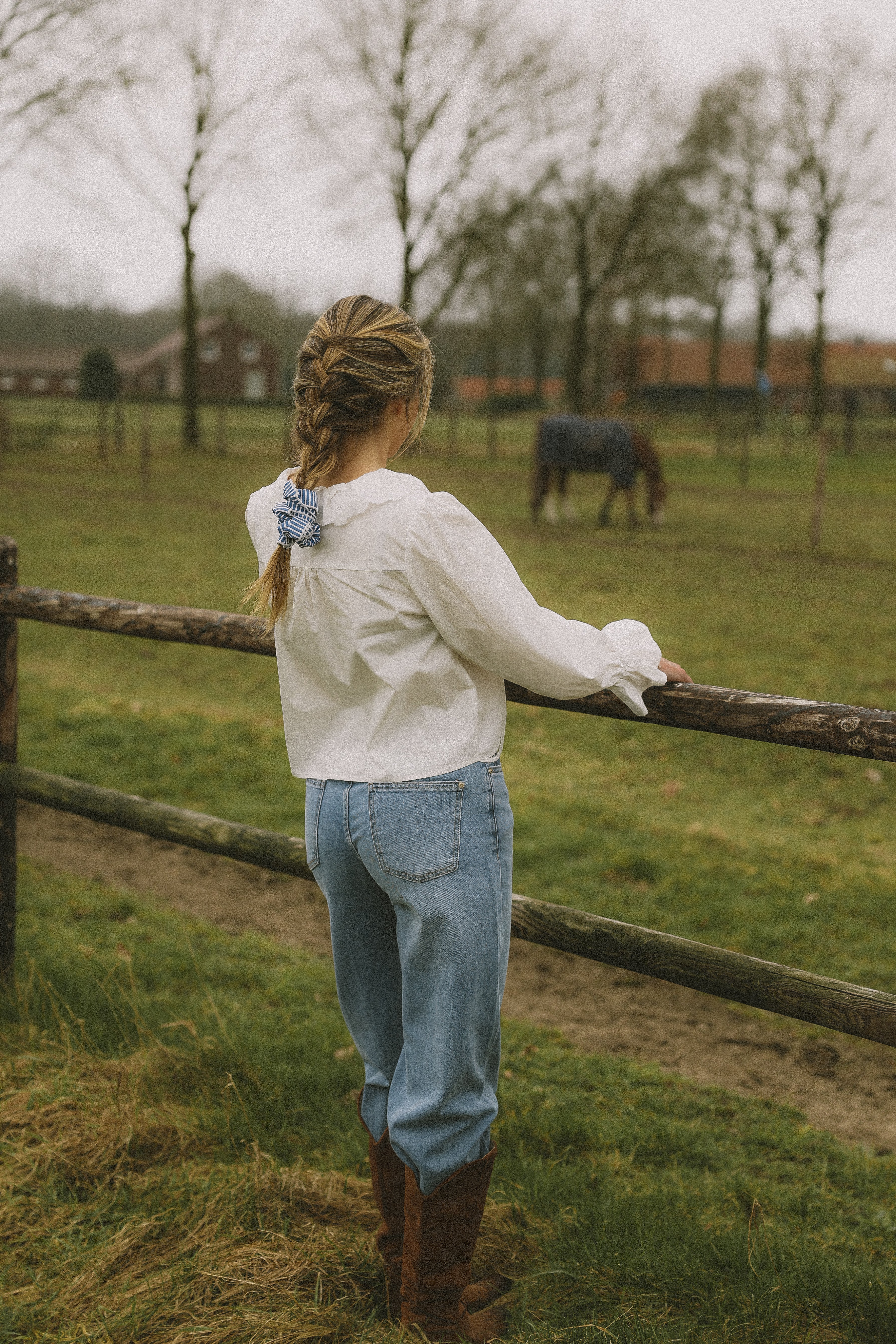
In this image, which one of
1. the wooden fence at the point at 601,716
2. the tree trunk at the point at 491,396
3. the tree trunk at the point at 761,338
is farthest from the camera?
the tree trunk at the point at 761,338

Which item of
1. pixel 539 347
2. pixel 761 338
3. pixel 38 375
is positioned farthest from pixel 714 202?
pixel 38 375

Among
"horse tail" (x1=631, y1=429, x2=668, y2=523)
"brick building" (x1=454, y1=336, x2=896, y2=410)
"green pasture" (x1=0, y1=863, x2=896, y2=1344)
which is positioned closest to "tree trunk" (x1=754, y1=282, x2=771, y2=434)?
"brick building" (x1=454, y1=336, x2=896, y2=410)

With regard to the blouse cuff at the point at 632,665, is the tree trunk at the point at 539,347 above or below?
above

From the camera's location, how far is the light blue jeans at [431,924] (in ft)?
5.57

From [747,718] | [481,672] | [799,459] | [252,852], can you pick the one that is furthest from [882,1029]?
[799,459]

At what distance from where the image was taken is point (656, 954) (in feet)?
6.99

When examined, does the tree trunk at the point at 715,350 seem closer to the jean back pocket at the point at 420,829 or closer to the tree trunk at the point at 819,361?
the tree trunk at the point at 819,361

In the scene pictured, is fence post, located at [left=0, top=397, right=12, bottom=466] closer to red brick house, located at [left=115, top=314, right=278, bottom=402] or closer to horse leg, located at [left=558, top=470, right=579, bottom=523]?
horse leg, located at [left=558, top=470, right=579, bottom=523]

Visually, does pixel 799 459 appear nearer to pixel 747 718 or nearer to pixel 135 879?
pixel 135 879

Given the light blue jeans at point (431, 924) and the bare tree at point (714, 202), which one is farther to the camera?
the bare tree at point (714, 202)

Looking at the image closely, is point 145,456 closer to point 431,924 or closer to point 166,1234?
point 166,1234

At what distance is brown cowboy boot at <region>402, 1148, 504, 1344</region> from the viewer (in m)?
1.84

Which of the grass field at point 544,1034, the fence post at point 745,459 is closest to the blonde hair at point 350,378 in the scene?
the grass field at point 544,1034

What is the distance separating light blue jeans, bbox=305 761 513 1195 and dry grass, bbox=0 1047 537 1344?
1.27 ft
